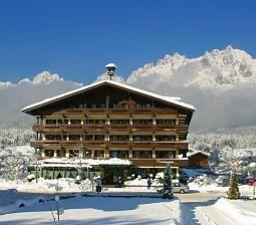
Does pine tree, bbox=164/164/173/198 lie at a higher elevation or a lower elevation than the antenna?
lower

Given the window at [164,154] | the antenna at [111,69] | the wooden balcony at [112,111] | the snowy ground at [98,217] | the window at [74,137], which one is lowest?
the snowy ground at [98,217]

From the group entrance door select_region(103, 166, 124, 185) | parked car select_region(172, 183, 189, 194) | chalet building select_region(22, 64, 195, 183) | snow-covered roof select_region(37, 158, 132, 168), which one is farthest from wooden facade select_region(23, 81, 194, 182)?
parked car select_region(172, 183, 189, 194)

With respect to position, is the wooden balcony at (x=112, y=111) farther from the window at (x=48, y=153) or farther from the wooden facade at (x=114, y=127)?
the window at (x=48, y=153)

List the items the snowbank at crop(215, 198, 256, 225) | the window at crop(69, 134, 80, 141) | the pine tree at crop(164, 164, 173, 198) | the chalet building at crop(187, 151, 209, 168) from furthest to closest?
the chalet building at crop(187, 151, 209, 168), the window at crop(69, 134, 80, 141), the pine tree at crop(164, 164, 173, 198), the snowbank at crop(215, 198, 256, 225)

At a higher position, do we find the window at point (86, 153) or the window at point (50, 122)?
the window at point (50, 122)

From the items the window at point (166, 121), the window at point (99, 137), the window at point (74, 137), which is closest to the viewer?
the window at point (166, 121)

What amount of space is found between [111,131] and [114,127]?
2.24 ft

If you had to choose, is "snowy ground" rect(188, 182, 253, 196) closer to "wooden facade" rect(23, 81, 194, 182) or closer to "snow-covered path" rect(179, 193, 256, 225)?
"wooden facade" rect(23, 81, 194, 182)

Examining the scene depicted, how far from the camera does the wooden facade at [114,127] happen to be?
74500mm

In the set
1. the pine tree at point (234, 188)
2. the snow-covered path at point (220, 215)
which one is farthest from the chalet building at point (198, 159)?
the snow-covered path at point (220, 215)

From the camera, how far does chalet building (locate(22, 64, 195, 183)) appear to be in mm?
73562

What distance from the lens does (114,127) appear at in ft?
248

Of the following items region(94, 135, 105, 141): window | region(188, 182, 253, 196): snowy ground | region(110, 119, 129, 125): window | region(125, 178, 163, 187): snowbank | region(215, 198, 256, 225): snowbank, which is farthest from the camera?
region(94, 135, 105, 141): window

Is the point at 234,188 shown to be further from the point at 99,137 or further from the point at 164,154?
the point at 99,137
